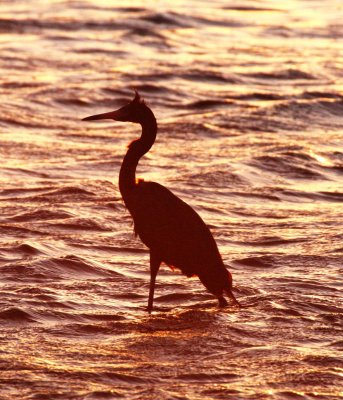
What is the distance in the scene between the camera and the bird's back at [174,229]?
9.54 meters

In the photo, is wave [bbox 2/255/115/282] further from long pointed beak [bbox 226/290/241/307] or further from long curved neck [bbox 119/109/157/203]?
long pointed beak [bbox 226/290/241/307]

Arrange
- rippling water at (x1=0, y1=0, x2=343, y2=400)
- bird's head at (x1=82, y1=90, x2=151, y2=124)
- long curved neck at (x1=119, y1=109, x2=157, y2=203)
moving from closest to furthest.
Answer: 1. rippling water at (x1=0, y1=0, x2=343, y2=400)
2. long curved neck at (x1=119, y1=109, x2=157, y2=203)
3. bird's head at (x1=82, y1=90, x2=151, y2=124)

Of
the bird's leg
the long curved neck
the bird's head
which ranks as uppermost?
the bird's head

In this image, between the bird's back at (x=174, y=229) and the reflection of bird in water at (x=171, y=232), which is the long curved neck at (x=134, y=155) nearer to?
the reflection of bird in water at (x=171, y=232)

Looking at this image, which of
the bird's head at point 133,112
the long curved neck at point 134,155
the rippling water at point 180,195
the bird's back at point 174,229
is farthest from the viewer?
the bird's head at point 133,112

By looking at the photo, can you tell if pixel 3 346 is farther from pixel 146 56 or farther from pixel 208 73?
pixel 146 56

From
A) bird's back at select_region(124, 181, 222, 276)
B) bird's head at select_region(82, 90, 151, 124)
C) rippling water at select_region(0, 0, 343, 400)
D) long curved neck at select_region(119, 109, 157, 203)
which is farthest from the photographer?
bird's head at select_region(82, 90, 151, 124)

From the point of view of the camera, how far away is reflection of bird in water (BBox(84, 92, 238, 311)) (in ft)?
31.1

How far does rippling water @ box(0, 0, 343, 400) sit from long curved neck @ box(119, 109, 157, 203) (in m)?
0.87

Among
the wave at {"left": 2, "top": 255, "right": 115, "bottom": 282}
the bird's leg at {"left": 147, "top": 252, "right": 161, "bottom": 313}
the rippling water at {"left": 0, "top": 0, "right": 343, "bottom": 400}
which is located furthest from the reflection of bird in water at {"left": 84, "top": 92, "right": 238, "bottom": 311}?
the wave at {"left": 2, "top": 255, "right": 115, "bottom": 282}

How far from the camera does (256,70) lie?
77.4 feet

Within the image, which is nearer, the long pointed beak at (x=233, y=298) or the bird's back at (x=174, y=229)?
the long pointed beak at (x=233, y=298)

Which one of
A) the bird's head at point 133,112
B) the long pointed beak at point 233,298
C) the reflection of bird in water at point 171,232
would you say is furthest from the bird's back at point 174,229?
the bird's head at point 133,112

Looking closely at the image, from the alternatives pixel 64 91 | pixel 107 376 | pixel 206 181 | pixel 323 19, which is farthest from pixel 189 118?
pixel 323 19
